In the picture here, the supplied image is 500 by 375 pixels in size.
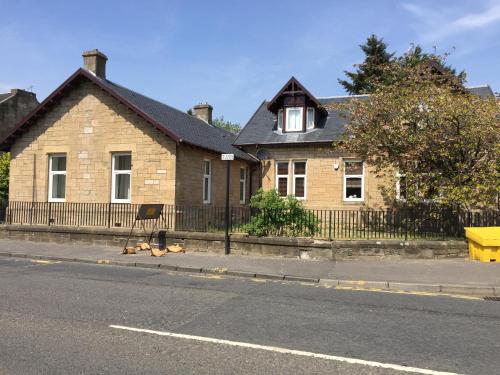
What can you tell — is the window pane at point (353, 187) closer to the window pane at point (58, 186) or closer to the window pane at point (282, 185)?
the window pane at point (282, 185)

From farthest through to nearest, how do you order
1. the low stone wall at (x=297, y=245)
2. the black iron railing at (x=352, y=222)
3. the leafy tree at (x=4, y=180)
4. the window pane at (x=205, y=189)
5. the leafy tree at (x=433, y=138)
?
the leafy tree at (x=4, y=180), the window pane at (x=205, y=189), the black iron railing at (x=352, y=222), the leafy tree at (x=433, y=138), the low stone wall at (x=297, y=245)

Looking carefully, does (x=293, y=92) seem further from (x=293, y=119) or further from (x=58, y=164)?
(x=58, y=164)

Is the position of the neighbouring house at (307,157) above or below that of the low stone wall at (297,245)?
above

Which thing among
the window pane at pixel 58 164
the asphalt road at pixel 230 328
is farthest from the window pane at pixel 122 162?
the asphalt road at pixel 230 328

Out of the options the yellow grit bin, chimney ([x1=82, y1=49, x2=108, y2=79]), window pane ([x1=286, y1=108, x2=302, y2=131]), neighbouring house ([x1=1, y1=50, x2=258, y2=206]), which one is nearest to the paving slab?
the yellow grit bin

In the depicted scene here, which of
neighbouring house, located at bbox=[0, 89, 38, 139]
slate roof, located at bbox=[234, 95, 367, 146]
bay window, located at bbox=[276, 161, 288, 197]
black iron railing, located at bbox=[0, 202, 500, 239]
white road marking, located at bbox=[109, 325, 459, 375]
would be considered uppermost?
neighbouring house, located at bbox=[0, 89, 38, 139]

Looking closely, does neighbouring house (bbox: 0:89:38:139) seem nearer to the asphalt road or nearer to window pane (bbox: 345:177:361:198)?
window pane (bbox: 345:177:361:198)

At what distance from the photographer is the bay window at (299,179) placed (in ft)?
72.5

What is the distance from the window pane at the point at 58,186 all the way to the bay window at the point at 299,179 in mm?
10516

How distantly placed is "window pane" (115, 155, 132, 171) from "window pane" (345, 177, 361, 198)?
33.0 feet

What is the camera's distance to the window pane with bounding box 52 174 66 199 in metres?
18.9

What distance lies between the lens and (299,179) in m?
22.2

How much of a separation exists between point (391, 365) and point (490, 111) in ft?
34.6

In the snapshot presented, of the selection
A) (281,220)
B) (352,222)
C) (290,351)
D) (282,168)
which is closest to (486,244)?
(352,222)
